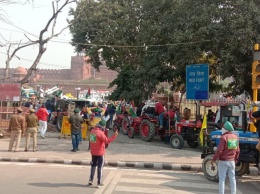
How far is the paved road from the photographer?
8.48 meters

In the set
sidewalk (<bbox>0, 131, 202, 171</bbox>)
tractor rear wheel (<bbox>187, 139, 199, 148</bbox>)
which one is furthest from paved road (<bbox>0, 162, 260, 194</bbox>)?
tractor rear wheel (<bbox>187, 139, 199, 148</bbox>)

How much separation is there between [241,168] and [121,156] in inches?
180

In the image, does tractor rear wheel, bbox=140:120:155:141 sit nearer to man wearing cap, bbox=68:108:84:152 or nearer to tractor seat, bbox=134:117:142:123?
tractor seat, bbox=134:117:142:123

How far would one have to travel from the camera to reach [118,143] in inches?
688

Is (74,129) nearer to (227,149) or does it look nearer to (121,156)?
(121,156)

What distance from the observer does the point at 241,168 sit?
10.8 metres

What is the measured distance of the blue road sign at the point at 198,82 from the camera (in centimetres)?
1371

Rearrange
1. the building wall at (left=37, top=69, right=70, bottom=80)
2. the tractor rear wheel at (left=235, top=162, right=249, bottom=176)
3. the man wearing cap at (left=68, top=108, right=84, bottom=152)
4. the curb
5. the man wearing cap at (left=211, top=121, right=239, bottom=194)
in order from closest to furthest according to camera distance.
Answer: the man wearing cap at (left=211, top=121, right=239, bottom=194) < the tractor rear wheel at (left=235, top=162, right=249, bottom=176) < the curb < the man wearing cap at (left=68, top=108, right=84, bottom=152) < the building wall at (left=37, top=69, right=70, bottom=80)

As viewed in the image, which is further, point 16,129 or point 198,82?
point 16,129

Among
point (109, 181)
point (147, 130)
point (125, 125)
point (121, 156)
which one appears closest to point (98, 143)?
point (109, 181)

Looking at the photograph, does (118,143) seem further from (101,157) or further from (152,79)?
(101,157)

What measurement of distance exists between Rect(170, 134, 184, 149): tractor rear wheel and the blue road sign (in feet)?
8.33

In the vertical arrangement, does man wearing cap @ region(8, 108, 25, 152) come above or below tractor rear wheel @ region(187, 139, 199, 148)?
above

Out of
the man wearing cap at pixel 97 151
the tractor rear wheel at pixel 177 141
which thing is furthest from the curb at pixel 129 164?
the tractor rear wheel at pixel 177 141
